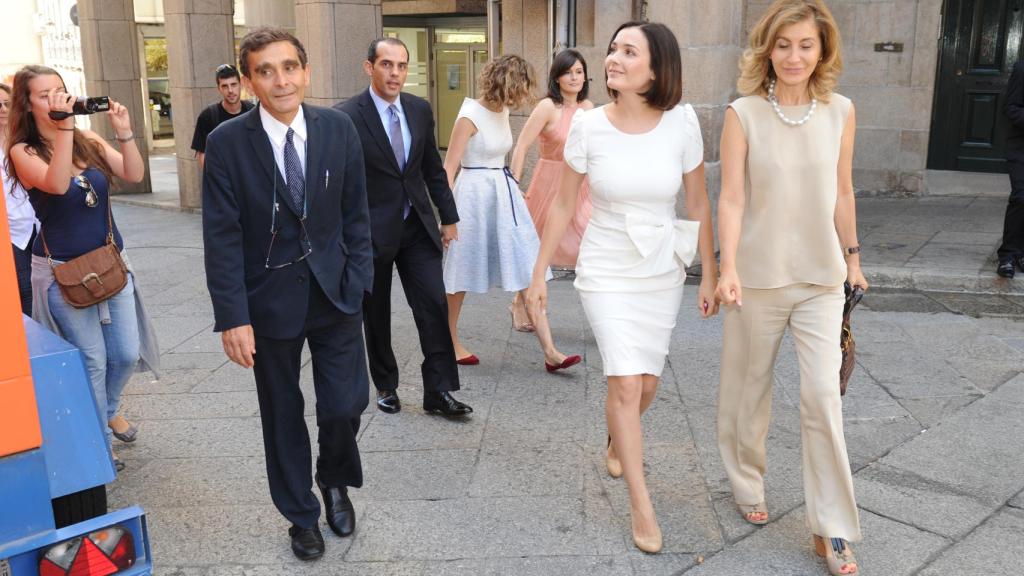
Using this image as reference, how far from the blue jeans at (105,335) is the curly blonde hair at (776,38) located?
284cm

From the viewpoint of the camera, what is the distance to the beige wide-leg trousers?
11.5 feet

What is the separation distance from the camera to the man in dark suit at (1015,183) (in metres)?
7.50

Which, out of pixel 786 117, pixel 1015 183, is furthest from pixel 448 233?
pixel 1015 183

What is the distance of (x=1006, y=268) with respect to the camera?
7.55 metres

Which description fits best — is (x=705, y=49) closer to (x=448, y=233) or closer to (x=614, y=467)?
(x=448, y=233)

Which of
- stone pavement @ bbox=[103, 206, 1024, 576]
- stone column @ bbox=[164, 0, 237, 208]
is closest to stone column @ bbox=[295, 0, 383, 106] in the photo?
stone column @ bbox=[164, 0, 237, 208]

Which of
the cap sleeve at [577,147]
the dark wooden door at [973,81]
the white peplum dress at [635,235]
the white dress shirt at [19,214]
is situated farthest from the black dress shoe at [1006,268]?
the white dress shirt at [19,214]

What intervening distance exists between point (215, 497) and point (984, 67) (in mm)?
9986

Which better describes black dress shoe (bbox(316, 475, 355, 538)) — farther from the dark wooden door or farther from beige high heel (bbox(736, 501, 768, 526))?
the dark wooden door

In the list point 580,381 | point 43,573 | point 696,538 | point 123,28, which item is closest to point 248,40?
point 43,573

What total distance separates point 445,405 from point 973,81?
8664 mm

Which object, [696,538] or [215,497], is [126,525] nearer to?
[215,497]

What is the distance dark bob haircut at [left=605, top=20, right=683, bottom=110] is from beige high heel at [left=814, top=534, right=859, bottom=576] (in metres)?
1.70

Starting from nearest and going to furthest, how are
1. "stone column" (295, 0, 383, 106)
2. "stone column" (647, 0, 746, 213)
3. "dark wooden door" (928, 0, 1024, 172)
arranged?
"stone column" (647, 0, 746, 213) < "stone column" (295, 0, 383, 106) < "dark wooden door" (928, 0, 1024, 172)
